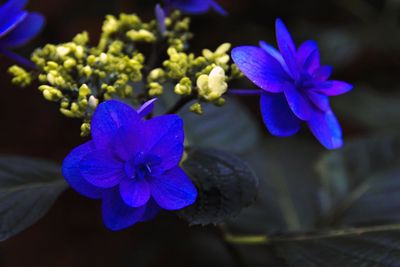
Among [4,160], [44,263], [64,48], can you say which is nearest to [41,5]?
[44,263]

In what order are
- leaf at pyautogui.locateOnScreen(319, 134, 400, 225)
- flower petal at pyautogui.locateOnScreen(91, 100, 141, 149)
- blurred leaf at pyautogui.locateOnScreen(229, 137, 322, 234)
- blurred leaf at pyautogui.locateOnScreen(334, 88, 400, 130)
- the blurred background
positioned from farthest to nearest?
1. blurred leaf at pyautogui.locateOnScreen(334, 88, 400, 130)
2. the blurred background
3. blurred leaf at pyautogui.locateOnScreen(229, 137, 322, 234)
4. leaf at pyautogui.locateOnScreen(319, 134, 400, 225)
5. flower petal at pyautogui.locateOnScreen(91, 100, 141, 149)

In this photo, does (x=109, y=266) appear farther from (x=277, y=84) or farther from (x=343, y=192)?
(x=277, y=84)

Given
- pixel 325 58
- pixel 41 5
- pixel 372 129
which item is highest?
pixel 41 5

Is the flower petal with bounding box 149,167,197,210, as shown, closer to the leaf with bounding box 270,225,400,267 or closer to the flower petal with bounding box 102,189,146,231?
the flower petal with bounding box 102,189,146,231

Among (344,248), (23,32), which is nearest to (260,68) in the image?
(344,248)

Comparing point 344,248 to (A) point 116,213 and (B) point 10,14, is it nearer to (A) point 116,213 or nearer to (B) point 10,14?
(A) point 116,213

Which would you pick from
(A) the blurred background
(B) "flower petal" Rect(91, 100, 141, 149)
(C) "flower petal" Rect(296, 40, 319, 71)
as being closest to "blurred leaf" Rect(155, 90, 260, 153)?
(A) the blurred background
